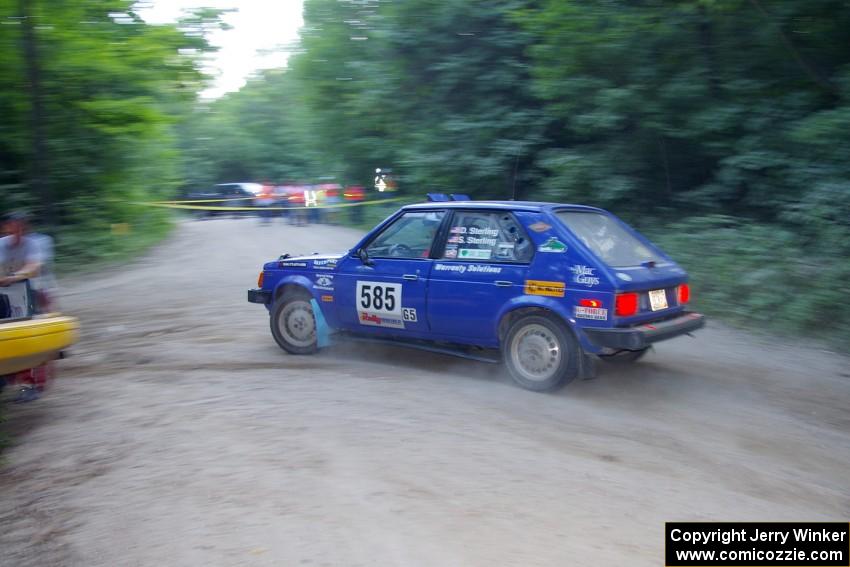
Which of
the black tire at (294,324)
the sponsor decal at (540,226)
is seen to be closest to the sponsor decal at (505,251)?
the sponsor decal at (540,226)

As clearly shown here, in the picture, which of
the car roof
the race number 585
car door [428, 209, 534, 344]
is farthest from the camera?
the race number 585

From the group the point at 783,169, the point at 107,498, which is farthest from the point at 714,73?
the point at 107,498

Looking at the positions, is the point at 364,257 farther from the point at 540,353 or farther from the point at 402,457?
the point at 402,457

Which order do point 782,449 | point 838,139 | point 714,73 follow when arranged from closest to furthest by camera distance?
1. point 782,449
2. point 838,139
3. point 714,73

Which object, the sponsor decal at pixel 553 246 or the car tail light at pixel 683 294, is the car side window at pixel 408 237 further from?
the car tail light at pixel 683 294

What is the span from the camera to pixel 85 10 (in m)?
16.4

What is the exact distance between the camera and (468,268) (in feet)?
22.9

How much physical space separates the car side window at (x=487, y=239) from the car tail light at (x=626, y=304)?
90 centimetres

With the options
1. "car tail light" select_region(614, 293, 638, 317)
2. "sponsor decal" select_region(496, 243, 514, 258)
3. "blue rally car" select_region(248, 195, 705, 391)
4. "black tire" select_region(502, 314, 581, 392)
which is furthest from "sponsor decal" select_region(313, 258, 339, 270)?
"car tail light" select_region(614, 293, 638, 317)

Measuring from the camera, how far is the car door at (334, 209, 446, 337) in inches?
286

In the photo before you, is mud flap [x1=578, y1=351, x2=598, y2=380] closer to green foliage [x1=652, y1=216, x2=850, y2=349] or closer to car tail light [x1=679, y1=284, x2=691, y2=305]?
car tail light [x1=679, y1=284, x2=691, y2=305]

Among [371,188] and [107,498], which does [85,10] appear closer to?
[371,188]

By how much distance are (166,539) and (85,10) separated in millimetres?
15669

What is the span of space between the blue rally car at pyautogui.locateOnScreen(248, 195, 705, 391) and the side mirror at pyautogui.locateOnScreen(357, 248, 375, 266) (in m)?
0.01
